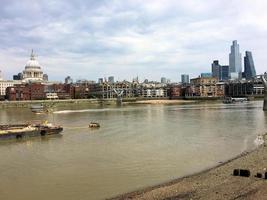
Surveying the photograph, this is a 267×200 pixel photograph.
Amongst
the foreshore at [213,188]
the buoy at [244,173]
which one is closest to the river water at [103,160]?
the foreshore at [213,188]

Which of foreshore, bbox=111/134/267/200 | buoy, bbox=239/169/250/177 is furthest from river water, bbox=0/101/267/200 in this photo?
buoy, bbox=239/169/250/177

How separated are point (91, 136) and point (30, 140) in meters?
7.93

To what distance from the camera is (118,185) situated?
28016mm

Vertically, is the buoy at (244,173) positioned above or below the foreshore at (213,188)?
above

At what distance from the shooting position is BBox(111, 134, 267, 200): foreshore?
881 inches

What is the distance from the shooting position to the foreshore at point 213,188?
2238 centimetres

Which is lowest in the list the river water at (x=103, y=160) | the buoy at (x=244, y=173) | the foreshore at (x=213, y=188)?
the river water at (x=103, y=160)

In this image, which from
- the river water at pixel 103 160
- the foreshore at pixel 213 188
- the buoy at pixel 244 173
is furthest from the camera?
the river water at pixel 103 160

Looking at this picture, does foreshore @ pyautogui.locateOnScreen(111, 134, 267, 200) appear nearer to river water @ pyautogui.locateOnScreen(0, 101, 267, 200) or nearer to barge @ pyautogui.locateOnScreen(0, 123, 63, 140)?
river water @ pyautogui.locateOnScreen(0, 101, 267, 200)

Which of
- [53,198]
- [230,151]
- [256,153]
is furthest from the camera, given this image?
[230,151]

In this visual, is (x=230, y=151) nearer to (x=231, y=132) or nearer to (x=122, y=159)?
(x=122, y=159)

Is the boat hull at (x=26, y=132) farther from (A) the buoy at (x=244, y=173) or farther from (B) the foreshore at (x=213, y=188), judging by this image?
(A) the buoy at (x=244, y=173)

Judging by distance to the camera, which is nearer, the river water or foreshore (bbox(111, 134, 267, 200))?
foreshore (bbox(111, 134, 267, 200))

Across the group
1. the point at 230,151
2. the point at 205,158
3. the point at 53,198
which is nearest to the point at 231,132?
the point at 230,151
